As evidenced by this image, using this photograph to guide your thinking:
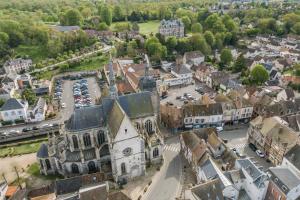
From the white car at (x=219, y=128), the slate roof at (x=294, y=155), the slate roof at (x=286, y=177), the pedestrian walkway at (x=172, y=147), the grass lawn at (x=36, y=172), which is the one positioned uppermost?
the slate roof at (x=294, y=155)

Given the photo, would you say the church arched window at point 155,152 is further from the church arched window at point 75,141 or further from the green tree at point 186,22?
the green tree at point 186,22

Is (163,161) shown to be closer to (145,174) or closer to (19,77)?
(145,174)

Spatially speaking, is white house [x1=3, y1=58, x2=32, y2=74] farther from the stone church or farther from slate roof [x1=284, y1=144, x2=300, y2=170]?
slate roof [x1=284, y1=144, x2=300, y2=170]

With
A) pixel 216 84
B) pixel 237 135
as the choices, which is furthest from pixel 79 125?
pixel 216 84

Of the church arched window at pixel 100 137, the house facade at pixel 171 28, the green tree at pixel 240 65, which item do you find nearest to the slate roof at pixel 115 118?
the church arched window at pixel 100 137

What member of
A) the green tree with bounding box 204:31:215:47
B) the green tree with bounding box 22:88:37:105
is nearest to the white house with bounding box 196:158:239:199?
the green tree with bounding box 22:88:37:105
